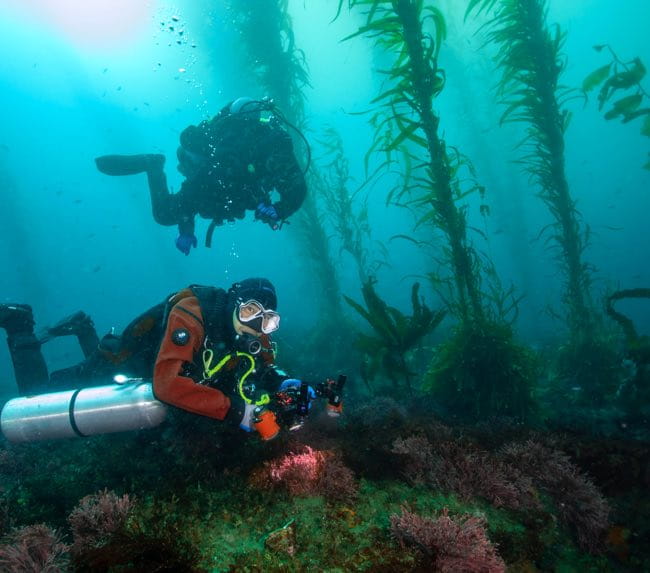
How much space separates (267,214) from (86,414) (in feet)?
12.2

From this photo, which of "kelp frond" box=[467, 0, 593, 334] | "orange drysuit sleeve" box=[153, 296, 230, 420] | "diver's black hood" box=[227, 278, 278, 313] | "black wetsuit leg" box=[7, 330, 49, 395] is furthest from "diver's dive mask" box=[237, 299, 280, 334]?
"kelp frond" box=[467, 0, 593, 334]

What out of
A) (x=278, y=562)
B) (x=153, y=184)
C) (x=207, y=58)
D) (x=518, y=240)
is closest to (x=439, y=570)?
(x=278, y=562)

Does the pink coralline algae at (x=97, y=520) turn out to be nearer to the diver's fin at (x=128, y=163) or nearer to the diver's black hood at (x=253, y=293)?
the diver's black hood at (x=253, y=293)

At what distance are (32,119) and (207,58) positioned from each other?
268 ft

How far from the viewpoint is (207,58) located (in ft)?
66.2

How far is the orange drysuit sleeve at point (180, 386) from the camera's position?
12.0 ft

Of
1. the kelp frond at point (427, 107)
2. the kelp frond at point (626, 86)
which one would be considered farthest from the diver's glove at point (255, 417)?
the kelp frond at point (626, 86)

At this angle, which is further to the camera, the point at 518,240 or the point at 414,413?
the point at 518,240

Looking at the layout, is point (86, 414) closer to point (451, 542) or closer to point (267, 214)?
point (267, 214)

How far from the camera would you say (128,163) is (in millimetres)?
7383

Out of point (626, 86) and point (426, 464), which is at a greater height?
point (626, 86)

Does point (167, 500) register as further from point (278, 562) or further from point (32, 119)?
point (32, 119)

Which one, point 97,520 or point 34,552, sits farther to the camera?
point 97,520

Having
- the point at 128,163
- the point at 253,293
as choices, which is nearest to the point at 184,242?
the point at 128,163
